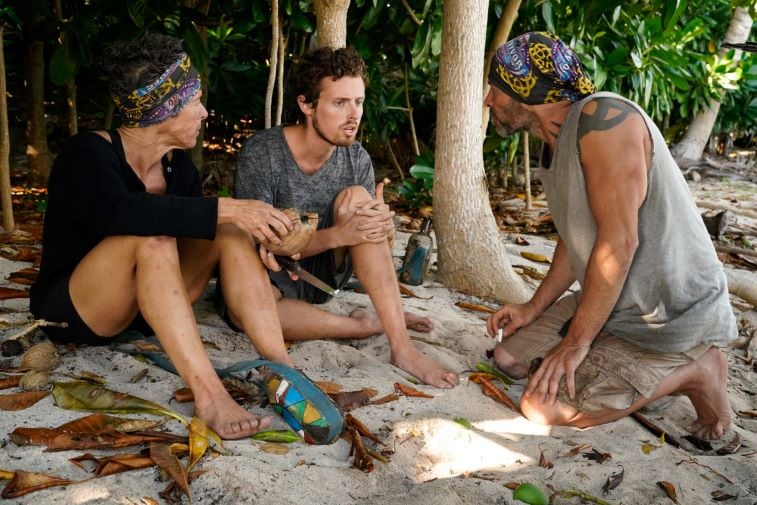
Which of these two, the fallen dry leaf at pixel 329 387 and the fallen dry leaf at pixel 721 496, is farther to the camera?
the fallen dry leaf at pixel 329 387

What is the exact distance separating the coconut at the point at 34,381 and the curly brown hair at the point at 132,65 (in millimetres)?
892

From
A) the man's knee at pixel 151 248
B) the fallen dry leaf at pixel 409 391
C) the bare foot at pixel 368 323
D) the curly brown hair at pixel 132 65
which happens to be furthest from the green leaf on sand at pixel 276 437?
the curly brown hair at pixel 132 65

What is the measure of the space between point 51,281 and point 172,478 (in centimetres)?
98

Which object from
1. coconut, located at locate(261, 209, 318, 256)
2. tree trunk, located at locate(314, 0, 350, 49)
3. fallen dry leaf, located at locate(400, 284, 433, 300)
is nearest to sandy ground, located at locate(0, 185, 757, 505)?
coconut, located at locate(261, 209, 318, 256)

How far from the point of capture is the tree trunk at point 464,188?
3469mm

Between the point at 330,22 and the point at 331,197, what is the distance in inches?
35.2

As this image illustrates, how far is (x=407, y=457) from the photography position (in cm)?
200

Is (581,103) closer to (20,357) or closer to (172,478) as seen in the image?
(172,478)

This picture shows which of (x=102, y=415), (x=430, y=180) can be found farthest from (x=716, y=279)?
(x=430, y=180)

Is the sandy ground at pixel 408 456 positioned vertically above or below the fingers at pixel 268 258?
below

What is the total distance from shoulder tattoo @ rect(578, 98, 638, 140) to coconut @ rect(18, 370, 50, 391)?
176cm

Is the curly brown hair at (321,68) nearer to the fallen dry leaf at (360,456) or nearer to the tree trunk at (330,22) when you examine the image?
the tree trunk at (330,22)

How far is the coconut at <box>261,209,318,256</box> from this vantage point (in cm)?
235

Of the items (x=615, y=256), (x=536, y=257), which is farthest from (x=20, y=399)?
(x=536, y=257)
